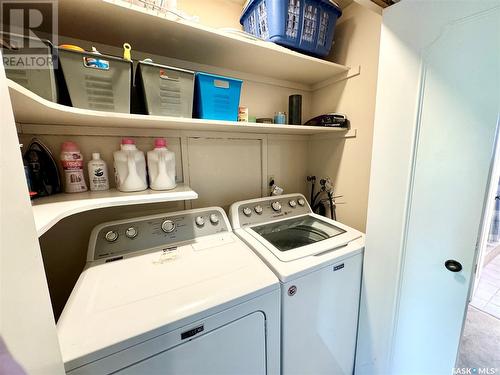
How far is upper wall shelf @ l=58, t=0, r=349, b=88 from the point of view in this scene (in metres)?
0.93

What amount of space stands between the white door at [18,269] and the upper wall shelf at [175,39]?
29.8 inches

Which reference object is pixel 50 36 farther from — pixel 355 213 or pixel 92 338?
pixel 355 213

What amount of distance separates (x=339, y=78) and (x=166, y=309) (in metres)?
1.91

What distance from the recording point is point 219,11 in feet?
4.99

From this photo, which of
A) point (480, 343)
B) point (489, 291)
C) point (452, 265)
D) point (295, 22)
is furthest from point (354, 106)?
point (489, 291)

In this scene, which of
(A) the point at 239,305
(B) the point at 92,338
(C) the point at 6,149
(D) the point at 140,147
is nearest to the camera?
(C) the point at 6,149

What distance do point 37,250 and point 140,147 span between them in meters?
1.02

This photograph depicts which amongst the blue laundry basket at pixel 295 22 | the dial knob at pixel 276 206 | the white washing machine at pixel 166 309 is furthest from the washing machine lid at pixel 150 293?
the blue laundry basket at pixel 295 22

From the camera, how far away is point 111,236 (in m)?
1.16

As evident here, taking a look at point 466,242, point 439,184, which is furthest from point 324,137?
point 466,242

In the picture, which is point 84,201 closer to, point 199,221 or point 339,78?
point 199,221

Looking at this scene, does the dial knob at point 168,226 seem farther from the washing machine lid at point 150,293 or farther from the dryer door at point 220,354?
the dryer door at point 220,354

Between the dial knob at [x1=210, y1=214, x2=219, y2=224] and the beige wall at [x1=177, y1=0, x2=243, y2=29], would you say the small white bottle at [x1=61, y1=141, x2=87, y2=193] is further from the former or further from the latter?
the beige wall at [x1=177, y1=0, x2=243, y2=29]

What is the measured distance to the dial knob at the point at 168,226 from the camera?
4.20 ft
